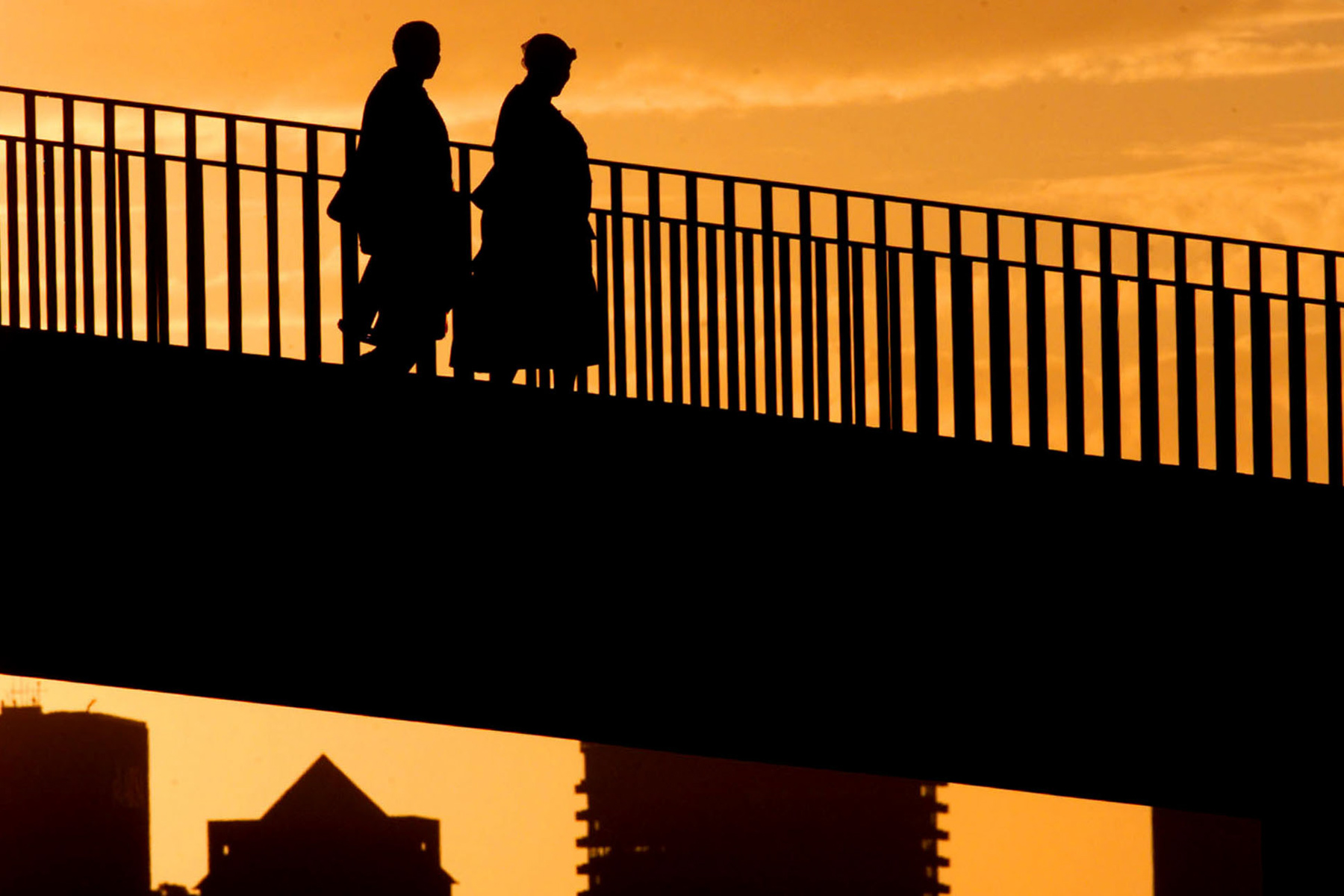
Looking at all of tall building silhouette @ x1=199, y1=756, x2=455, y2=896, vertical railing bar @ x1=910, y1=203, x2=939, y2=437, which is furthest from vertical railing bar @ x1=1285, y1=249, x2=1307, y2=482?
tall building silhouette @ x1=199, y1=756, x2=455, y2=896

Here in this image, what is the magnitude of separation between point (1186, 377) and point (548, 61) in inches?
165

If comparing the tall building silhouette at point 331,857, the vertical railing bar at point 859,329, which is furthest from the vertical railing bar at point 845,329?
the tall building silhouette at point 331,857

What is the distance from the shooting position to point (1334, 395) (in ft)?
43.6

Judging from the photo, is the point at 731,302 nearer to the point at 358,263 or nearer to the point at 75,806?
the point at 358,263

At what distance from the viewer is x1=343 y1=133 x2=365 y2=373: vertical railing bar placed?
11.9m

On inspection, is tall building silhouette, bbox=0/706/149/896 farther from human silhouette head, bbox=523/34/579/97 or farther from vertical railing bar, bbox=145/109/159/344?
human silhouette head, bbox=523/34/579/97

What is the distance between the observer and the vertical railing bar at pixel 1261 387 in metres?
13.0

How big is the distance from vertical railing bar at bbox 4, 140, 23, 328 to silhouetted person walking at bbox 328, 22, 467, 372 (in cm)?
197

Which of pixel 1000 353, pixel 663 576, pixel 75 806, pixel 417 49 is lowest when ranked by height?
pixel 663 576

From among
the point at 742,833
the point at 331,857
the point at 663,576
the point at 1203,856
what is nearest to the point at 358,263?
the point at 663,576

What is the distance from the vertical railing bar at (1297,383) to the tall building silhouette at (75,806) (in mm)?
150210

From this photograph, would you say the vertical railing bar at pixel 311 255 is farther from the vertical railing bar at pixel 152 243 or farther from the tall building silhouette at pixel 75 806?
the tall building silhouette at pixel 75 806

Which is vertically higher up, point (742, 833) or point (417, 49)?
point (742, 833)

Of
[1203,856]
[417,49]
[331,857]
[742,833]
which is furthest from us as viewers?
[742,833]
